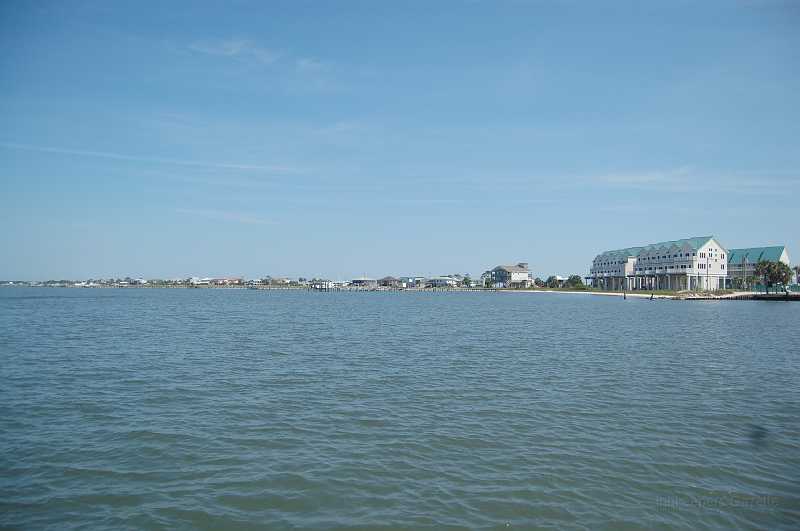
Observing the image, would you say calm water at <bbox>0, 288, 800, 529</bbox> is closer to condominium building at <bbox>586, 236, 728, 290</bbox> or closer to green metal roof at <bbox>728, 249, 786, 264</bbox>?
condominium building at <bbox>586, 236, 728, 290</bbox>

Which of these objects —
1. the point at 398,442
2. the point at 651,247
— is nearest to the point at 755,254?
the point at 651,247

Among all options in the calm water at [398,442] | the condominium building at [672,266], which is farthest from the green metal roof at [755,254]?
the calm water at [398,442]

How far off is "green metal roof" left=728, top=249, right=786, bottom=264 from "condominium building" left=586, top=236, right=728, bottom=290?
23.3 m

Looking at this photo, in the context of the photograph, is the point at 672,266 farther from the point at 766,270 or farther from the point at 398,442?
the point at 398,442

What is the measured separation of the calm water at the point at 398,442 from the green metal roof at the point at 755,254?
158 m

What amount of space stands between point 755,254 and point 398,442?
18675 cm

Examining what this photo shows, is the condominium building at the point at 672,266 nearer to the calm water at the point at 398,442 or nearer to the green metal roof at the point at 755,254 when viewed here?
the green metal roof at the point at 755,254

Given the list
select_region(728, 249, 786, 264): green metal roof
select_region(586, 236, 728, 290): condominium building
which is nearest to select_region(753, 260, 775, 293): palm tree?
select_region(586, 236, 728, 290): condominium building

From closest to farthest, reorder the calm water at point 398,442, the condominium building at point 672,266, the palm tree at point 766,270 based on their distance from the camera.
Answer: the calm water at point 398,442 → the palm tree at point 766,270 → the condominium building at point 672,266

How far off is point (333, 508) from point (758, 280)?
541ft

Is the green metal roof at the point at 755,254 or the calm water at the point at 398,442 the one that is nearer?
the calm water at the point at 398,442

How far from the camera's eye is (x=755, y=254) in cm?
16100

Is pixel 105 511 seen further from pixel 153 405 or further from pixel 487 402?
pixel 487 402

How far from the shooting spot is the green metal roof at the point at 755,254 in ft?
507
